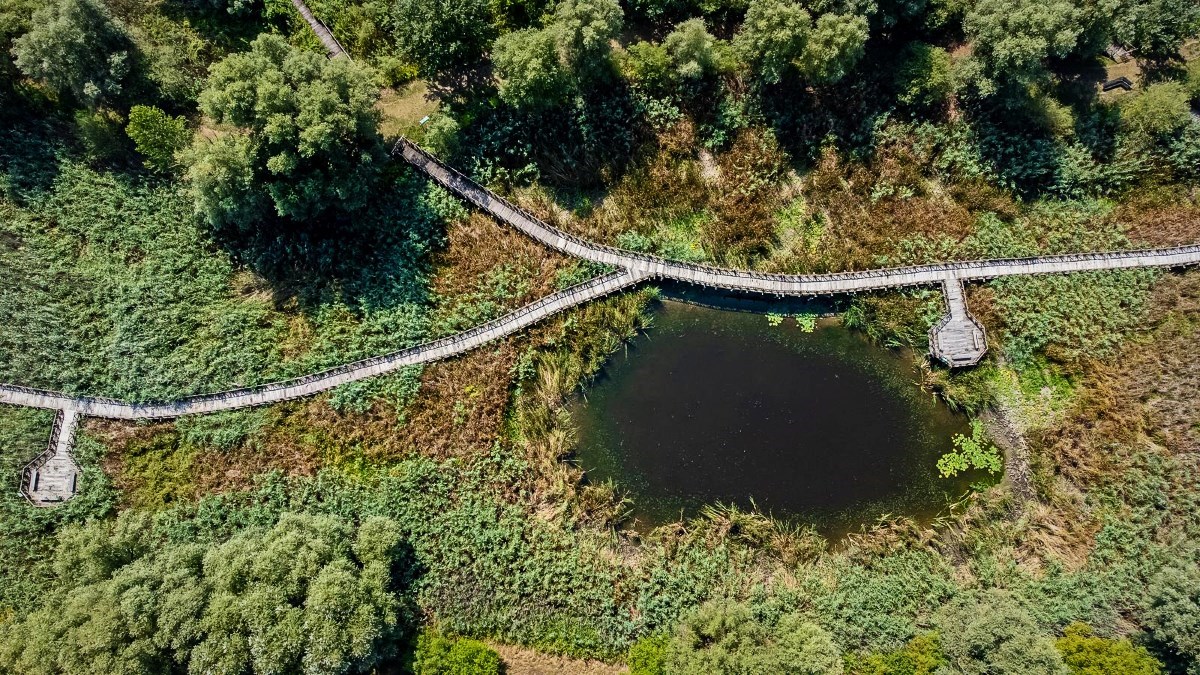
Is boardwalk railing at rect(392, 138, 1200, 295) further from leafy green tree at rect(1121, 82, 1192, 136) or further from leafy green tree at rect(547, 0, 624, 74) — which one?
leafy green tree at rect(547, 0, 624, 74)

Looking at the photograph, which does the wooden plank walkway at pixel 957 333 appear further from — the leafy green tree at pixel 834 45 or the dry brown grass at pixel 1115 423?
the leafy green tree at pixel 834 45

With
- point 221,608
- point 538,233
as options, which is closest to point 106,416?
point 221,608

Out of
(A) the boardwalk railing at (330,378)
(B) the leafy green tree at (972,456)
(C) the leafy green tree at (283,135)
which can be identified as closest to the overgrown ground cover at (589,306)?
(C) the leafy green tree at (283,135)

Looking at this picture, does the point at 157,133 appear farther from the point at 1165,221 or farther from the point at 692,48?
the point at 1165,221

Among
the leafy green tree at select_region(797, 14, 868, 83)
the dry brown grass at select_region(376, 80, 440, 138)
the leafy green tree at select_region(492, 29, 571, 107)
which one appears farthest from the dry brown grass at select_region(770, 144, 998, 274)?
the dry brown grass at select_region(376, 80, 440, 138)

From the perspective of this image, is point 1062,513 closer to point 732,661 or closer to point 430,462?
point 732,661

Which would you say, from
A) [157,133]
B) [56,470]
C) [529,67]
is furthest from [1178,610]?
[56,470]

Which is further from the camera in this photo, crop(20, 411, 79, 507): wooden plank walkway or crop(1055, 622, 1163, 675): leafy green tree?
crop(20, 411, 79, 507): wooden plank walkway
